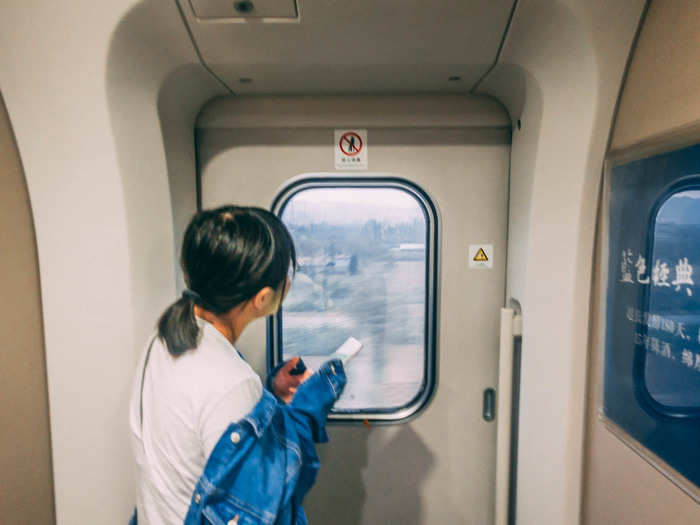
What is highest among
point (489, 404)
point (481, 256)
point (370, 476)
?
point (481, 256)

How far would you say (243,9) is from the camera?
1.10m

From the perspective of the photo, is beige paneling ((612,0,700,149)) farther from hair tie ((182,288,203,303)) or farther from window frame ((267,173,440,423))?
hair tie ((182,288,203,303))

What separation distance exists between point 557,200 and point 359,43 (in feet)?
2.55

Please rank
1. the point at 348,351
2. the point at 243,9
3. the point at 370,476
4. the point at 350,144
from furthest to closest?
1. the point at 370,476
2. the point at 350,144
3. the point at 348,351
4. the point at 243,9

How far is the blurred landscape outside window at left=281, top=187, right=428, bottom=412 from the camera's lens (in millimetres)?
1700

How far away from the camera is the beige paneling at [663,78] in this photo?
895mm

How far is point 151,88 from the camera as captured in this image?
1.29 m

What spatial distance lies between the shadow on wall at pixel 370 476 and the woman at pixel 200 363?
0.91 metres

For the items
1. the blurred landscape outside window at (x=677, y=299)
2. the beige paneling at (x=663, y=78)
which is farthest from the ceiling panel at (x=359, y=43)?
the blurred landscape outside window at (x=677, y=299)

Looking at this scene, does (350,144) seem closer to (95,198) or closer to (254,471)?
(95,198)

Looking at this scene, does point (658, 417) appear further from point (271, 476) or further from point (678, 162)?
point (271, 476)

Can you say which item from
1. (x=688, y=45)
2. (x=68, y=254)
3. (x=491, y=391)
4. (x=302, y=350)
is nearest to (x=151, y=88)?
(x=68, y=254)

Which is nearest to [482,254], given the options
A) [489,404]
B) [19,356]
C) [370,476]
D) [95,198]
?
[489,404]

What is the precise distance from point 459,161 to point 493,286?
0.53 meters
